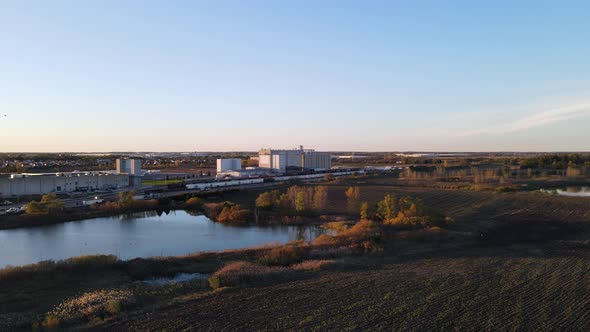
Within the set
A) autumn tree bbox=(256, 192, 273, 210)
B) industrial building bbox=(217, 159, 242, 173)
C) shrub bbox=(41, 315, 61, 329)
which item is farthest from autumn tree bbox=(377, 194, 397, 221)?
industrial building bbox=(217, 159, 242, 173)

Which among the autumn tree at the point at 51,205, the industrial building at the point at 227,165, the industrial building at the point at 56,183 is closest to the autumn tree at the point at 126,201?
the autumn tree at the point at 51,205

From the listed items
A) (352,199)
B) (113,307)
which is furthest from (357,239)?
(352,199)

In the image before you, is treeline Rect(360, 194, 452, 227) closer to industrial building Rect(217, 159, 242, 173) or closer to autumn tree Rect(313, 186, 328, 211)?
autumn tree Rect(313, 186, 328, 211)

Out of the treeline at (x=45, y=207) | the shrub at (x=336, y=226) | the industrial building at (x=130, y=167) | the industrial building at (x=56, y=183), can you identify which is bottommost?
the shrub at (x=336, y=226)

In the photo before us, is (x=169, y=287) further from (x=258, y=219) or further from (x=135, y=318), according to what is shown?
(x=258, y=219)

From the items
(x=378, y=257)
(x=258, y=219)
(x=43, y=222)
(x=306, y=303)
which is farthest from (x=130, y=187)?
(x=306, y=303)

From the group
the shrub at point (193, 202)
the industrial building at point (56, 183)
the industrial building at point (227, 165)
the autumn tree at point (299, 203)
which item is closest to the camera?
the autumn tree at point (299, 203)

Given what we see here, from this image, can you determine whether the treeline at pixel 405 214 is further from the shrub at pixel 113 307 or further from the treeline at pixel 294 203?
the shrub at pixel 113 307
